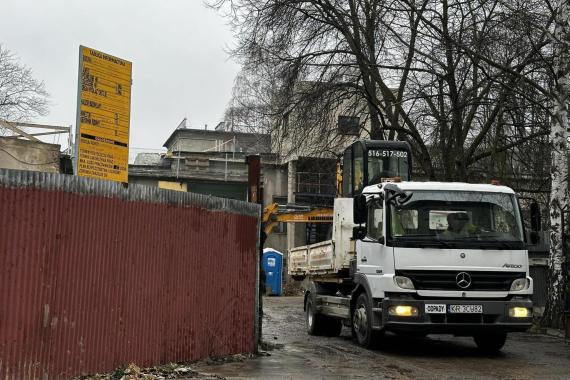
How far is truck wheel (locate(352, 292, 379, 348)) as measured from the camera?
39.9 feet

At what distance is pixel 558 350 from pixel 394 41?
1191cm

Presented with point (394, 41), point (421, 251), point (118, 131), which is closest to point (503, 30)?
point (394, 41)

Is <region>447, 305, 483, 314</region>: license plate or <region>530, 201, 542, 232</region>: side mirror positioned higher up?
<region>530, 201, 542, 232</region>: side mirror

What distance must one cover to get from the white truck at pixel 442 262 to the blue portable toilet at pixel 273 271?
72.7 feet

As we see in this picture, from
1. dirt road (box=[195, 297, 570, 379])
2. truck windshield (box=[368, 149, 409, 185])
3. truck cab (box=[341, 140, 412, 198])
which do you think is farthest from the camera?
truck windshield (box=[368, 149, 409, 185])

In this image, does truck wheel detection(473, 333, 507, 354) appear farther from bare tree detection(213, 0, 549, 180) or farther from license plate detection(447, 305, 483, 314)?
bare tree detection(213, 0, 549, 180)

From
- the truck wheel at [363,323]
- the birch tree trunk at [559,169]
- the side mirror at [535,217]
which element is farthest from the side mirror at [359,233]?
the birch tree trunk at [559,169]

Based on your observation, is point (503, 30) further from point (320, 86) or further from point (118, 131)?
point (118, 131)

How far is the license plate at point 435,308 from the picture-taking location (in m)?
11.2

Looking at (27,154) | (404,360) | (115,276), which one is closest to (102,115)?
(115,276)

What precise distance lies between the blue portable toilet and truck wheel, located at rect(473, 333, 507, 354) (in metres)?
22.3

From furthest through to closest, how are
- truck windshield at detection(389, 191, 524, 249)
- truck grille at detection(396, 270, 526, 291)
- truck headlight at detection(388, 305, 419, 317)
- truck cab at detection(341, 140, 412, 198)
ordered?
1. truck cab at detection(341, 140, 412, 198)
2. truck windshield at detection(389, 191, 524, 249)
3. truck grille at detection(396, 270, 526, 291)
4. truck headlight at detection(388, 305, 419, 317)

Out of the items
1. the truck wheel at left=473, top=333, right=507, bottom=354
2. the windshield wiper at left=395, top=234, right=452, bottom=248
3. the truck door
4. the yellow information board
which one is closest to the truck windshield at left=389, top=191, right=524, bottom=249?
the windshield wiper at left=395, top=234, right=452, bottom=248

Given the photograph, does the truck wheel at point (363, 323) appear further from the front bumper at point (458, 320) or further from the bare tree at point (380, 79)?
the bare tree at point (380, 79)
